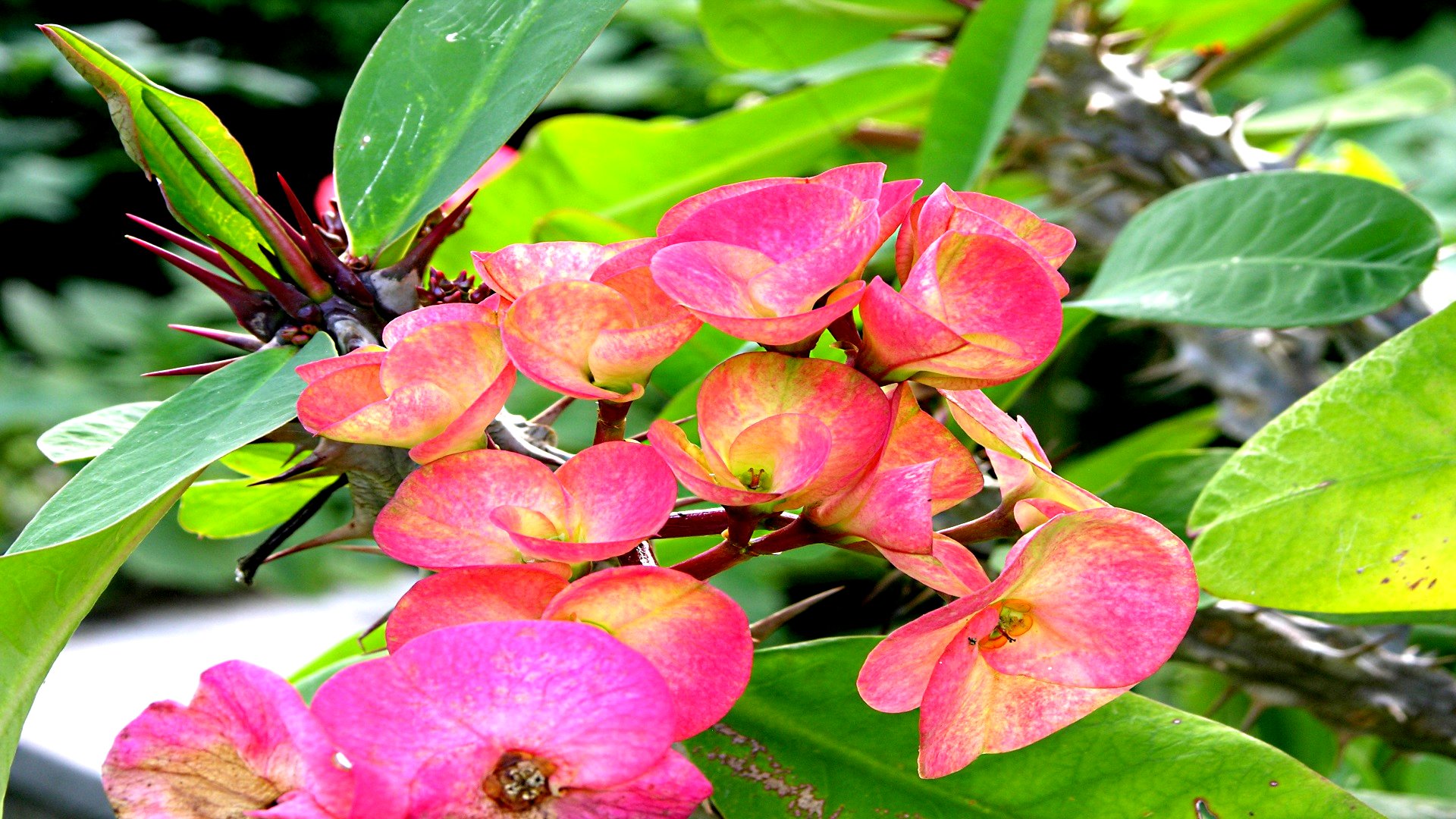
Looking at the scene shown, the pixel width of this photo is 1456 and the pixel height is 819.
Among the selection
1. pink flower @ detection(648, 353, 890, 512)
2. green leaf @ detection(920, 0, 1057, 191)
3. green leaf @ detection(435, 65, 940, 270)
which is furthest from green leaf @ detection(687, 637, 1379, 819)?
green leaf @ detection(435, 65, 940, 270)

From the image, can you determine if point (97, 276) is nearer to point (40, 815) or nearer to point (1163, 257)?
point (40, 815)

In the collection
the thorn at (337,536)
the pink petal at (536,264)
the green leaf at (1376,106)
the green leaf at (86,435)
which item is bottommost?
the green leaf at (1376,106)

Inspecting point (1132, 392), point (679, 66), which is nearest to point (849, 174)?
point (1132, 392)

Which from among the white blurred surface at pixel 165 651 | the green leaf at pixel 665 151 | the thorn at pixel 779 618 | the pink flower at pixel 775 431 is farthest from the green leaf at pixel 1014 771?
the white blurred surface at pixel 165 651

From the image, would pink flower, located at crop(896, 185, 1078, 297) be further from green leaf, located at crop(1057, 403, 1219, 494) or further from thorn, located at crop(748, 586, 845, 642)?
green leaf, located at crop(1057, 403, 1219, 494)

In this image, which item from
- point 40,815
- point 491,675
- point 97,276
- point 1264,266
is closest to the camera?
point 491,675

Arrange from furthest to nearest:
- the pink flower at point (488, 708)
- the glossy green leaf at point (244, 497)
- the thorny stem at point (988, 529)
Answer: the glossy green leaf at point (244, 497), the thorny stem at point (988, 529), the pink flower at point (488, 708)

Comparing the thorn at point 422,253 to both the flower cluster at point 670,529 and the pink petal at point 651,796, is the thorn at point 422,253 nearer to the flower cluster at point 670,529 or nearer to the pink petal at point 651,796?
the flower cluster at point 670,529
